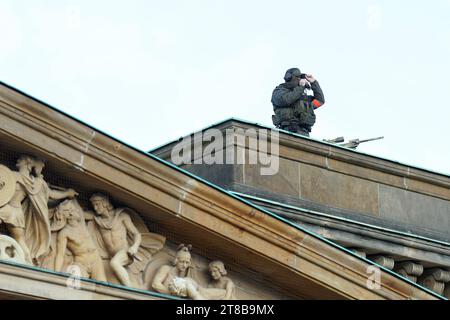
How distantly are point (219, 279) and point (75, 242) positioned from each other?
234 centimetres

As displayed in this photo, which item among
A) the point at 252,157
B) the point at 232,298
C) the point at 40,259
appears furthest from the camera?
the point at 252,157

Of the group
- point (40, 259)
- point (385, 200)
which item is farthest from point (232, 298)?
point (385, 200)

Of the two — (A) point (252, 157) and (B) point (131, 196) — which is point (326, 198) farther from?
(B) point (131, 196)

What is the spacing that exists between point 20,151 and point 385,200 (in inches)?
373

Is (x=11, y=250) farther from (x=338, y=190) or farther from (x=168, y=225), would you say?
(x=338, y=190)

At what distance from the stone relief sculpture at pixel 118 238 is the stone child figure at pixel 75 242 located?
225mm

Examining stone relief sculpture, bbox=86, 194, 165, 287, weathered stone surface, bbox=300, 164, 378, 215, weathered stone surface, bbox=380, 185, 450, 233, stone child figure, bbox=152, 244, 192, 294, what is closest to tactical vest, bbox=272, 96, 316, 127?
weathered stone surface, bbox=300, 164, 378, 215

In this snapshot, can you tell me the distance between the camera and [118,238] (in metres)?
23.7

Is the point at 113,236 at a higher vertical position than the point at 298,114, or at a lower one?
lower

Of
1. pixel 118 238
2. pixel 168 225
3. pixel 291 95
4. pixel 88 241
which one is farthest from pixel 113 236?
pixel 291 95

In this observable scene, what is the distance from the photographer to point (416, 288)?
25641mm

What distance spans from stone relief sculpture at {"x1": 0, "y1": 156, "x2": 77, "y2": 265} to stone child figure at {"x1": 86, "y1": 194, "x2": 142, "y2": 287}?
833 millimetres

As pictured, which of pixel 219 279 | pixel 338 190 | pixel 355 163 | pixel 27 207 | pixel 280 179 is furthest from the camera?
pixel 355 163

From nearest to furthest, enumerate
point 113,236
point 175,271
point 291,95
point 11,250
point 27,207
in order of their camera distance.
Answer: point 11,250, point 27,207, point 113,236, point 175,271, point 291,95
